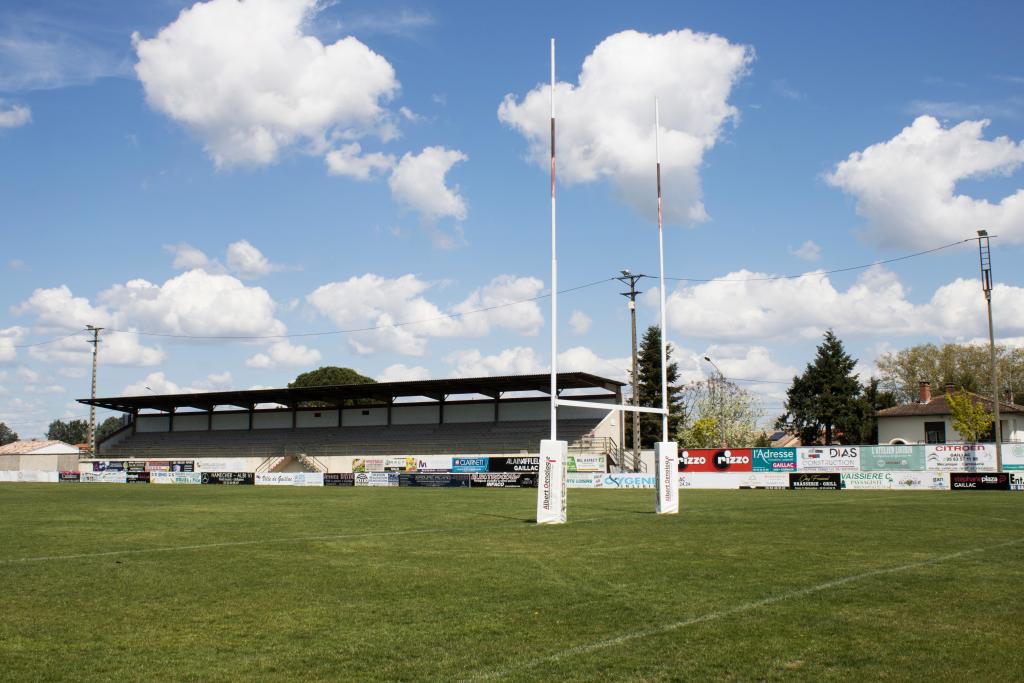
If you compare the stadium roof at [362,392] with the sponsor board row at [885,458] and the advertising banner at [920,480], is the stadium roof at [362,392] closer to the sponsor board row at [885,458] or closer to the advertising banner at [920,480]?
the sponsor board row at [885,458]

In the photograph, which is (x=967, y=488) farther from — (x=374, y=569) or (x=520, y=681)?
(x=520, y=681)

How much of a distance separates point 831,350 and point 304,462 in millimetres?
50191

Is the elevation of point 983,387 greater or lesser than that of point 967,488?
greater

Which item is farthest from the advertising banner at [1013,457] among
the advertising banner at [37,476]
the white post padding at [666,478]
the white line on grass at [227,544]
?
the advertising banner at [37,476]

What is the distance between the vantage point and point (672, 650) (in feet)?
25.4

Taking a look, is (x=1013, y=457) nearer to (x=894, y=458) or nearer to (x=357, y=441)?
(x=894, y=458)

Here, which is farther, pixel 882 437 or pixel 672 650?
pixel 882 437

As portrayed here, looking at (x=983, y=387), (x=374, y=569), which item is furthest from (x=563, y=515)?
(x=983, y=387)

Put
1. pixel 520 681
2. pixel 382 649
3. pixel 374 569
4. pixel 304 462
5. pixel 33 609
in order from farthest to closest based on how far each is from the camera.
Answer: pixel 304 462 → pixel 374 569 → pixel 33 609 → pixel 382 649 → pixel 520 681

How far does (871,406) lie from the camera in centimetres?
8169

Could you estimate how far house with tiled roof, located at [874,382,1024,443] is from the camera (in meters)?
70.2

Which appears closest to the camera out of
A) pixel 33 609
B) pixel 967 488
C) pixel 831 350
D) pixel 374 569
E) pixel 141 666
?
pixel 141 666

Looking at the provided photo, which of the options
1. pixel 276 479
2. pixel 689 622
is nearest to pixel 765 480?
pixel 276 479

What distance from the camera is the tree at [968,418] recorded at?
64500mm
